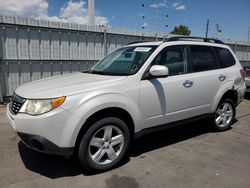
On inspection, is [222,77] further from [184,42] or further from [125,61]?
[125,61]

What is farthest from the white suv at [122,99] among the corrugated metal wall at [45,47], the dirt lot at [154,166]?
the corrugated metal wall at [45,47]

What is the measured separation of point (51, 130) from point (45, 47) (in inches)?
203

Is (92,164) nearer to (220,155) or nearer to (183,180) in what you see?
(183,180)

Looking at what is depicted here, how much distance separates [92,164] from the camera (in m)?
3.27

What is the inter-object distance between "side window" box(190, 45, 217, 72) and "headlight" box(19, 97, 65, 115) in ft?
8.29

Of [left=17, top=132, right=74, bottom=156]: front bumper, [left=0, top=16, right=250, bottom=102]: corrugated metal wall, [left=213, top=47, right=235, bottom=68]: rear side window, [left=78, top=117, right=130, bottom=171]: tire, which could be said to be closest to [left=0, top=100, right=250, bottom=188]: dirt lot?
[left=78, top=117, right=130, bottom=171]: tire

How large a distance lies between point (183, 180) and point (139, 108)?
1.12m

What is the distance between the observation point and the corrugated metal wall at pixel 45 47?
6891 mm

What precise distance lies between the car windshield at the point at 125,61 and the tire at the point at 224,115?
2.05 m

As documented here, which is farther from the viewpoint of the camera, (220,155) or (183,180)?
(220,155)

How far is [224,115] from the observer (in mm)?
5164

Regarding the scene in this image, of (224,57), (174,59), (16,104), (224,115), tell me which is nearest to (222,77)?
(224,57)

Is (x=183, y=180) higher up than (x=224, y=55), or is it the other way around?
(x=224, y=55)

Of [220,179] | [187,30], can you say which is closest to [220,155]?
[220,179]
